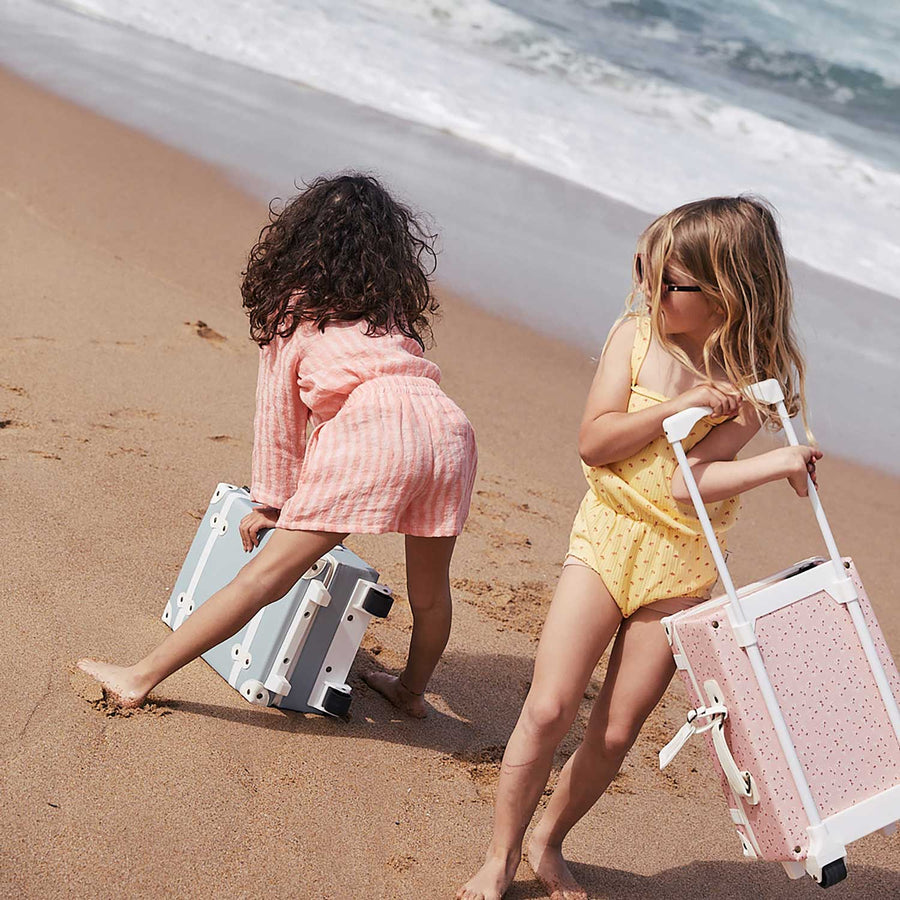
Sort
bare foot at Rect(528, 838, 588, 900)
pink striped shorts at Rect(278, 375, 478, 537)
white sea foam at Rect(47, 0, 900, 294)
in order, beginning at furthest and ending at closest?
white sea foam at Rect(47, 0, 900, 294)
pink striped shorts at Rect(278, 375, 478, 537)
bare foot at Rect(528, 838, 588, 900)

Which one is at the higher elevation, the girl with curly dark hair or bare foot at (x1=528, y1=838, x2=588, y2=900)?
the girl with curly dark hair

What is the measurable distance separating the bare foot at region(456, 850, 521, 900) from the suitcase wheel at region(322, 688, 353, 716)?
68 centimetres

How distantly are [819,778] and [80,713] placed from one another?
68.8 inches

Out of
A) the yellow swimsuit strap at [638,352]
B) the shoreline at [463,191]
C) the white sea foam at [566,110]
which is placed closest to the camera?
the yellow swimsuit strap at [638,352]

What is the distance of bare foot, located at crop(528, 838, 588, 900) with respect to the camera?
282 centimetres

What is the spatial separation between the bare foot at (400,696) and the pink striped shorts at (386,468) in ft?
2.06

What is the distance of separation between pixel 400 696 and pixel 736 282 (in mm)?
1576

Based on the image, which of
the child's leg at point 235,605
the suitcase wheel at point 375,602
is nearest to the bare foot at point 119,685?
the child's leg at point 235,605

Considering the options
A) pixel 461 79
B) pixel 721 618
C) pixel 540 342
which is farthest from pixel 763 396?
pixel 461 79

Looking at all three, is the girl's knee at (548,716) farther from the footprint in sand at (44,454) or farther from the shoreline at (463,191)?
the shoreline at (463,191)

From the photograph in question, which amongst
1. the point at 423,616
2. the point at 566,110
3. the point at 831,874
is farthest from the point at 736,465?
the point at 566,110

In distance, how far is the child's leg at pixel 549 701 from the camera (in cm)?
263

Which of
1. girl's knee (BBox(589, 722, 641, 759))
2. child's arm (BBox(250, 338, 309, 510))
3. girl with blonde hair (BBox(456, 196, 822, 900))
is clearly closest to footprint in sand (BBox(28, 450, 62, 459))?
child's arm (BBox(250, 338, 309, 510))

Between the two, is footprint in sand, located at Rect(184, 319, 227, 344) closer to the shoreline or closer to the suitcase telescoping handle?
the shoreline
